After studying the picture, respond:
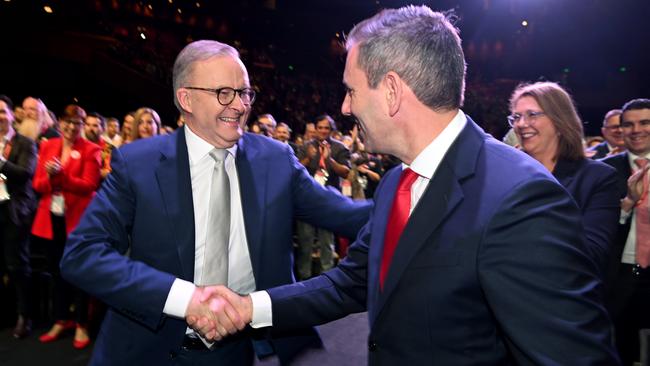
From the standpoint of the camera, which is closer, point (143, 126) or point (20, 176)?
point (20, 176)

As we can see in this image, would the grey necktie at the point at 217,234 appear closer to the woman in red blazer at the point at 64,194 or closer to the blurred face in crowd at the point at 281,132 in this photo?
the woman in red blazer at the point at 64,194

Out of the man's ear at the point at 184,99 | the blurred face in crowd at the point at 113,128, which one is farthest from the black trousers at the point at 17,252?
the man's ear at the point at 184,99

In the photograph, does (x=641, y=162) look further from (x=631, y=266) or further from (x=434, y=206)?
(x=434, y=206)

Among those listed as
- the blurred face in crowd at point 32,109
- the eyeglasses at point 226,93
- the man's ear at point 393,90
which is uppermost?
the man's ear at point 393,90

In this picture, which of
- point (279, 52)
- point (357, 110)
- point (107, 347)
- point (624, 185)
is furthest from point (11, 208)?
point (279, 52)

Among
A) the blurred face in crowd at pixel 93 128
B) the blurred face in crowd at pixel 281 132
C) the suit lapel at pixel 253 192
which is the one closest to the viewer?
the suit lapel at pixel 253 192

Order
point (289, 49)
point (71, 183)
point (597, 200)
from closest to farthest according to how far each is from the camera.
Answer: point (597, 200), point (71, 183), point (289, 49)

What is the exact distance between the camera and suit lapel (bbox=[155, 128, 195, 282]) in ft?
5.78

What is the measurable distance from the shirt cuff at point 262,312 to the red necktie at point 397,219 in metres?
0.56

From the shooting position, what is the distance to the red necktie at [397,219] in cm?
135

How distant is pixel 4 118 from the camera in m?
4.55

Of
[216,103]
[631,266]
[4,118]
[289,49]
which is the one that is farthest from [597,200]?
[289,49]

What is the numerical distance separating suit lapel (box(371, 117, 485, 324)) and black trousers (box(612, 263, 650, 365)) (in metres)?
2.62

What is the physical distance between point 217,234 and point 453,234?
37.9 inches
